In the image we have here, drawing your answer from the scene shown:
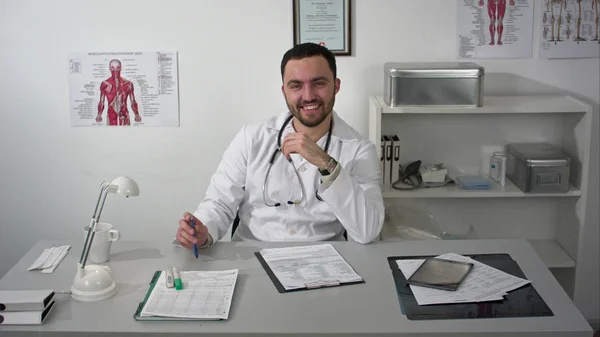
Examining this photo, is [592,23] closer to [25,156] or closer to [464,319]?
[464,319]

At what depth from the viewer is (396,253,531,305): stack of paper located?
203 centimetres

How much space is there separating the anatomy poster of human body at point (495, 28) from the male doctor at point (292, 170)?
952mm

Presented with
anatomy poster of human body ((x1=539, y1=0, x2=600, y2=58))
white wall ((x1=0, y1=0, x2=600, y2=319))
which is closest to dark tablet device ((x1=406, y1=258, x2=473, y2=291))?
white wall ((x1=0, y1=0, x2=600, y2=319))

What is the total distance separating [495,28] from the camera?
3494mm

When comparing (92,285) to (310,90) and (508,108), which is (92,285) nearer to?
(310,90)

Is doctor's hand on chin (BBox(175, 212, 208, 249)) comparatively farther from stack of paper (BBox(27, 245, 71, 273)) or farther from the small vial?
the small vial

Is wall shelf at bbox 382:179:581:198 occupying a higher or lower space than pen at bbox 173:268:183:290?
higher

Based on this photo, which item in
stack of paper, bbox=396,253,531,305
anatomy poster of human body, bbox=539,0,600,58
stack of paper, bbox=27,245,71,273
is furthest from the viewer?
anatomy poster of human body, bbox=539,0,600,58

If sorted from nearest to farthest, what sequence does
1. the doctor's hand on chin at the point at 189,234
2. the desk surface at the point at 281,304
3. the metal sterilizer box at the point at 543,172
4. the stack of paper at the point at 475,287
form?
1. the desk surface at the point at 281,304
2. the stack of paper at the point at 475,287
3. the doctor's hand on chin at the point at 189,234
4. the metal sterilizer box at the point at 543,172

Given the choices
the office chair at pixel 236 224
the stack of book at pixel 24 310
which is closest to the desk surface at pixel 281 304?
the stack of book at pixel 24 310

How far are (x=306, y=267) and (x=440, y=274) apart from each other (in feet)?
1.38

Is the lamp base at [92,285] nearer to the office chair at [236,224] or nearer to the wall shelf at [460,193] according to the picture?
the office chair at [236,224]

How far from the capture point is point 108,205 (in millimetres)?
3775

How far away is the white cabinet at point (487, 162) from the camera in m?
3.33
